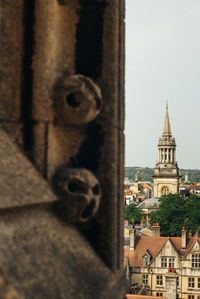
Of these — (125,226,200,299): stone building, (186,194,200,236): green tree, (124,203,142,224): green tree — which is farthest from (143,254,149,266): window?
(124,203,142,224): green tree

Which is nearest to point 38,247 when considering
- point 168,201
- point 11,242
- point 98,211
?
point 11,242

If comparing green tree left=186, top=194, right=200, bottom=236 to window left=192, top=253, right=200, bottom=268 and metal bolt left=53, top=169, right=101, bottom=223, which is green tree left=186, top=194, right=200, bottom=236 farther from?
metal bolt left=53, top=169, right=101, bottom=223

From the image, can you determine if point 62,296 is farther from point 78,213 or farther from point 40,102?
point 40,102

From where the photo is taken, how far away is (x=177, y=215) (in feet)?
248

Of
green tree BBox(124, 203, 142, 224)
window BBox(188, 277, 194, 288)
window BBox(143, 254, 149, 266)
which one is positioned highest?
window BBox(143, 254, 149, 266)

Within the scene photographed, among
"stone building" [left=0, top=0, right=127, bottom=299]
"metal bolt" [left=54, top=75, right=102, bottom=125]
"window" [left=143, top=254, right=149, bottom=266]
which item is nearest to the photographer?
"stone building" [left=0, top=0, right=127, bottom=299]

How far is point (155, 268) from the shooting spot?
5006 centimetres

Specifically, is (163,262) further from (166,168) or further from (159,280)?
(166,168)

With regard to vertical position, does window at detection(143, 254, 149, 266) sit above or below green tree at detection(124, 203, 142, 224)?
above

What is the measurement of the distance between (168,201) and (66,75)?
262ft

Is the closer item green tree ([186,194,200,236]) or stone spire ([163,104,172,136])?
green tree ([186,194,200,236])

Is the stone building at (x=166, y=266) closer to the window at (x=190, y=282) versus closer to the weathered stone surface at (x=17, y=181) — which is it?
the window at (x=190, y=282)

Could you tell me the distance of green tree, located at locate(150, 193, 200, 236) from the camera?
234 ft

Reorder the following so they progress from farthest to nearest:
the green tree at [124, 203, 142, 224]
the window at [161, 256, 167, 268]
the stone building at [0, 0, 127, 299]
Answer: the green tree at [124, 203, 142, 224] → the window at [161, 256, 167, 268] → the stone building at [0, 0, 127, 299]
